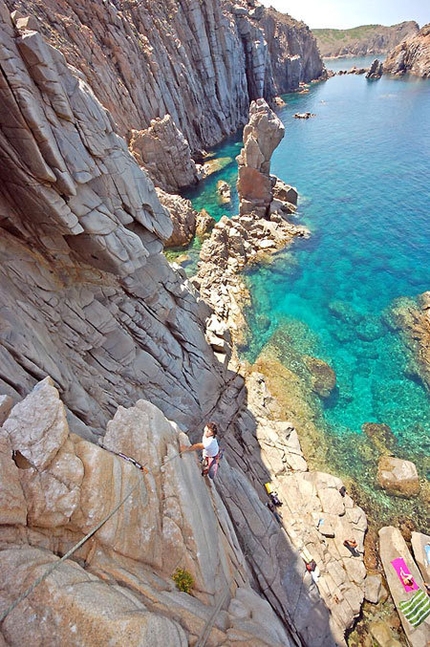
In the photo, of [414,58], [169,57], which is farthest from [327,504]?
[414,58]

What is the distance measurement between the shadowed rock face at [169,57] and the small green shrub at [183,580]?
58010mm

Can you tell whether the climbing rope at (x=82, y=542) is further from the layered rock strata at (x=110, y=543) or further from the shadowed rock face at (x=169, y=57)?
the shadowed rock face at (x=169, y=57)

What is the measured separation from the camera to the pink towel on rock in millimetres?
16844

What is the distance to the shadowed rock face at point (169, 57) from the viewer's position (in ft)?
161

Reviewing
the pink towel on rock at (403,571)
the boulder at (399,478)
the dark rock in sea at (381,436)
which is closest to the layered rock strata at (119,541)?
the pink towel on rock at (403,571)

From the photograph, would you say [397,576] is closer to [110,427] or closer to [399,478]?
[399,478]

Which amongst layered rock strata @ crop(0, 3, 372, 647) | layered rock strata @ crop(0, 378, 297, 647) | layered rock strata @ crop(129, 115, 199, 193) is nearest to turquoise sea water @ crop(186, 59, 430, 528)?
layered rock strata @ crop(129, 115, 199, 193)

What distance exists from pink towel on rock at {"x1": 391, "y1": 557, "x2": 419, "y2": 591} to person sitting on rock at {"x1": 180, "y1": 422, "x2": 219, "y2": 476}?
13.5 metres

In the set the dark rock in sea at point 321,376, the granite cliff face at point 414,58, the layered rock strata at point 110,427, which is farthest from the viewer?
the granite cliff face at point 414,58

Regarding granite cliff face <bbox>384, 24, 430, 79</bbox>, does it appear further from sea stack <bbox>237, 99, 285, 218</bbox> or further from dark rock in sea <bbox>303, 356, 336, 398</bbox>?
dark rock in sea <bbox>303, 356, 336, 398</bbox>

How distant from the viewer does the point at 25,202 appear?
1253 cm

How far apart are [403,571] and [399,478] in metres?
5.09

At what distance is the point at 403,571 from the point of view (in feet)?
56.5

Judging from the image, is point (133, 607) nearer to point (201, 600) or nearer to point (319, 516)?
point (201, 600)
